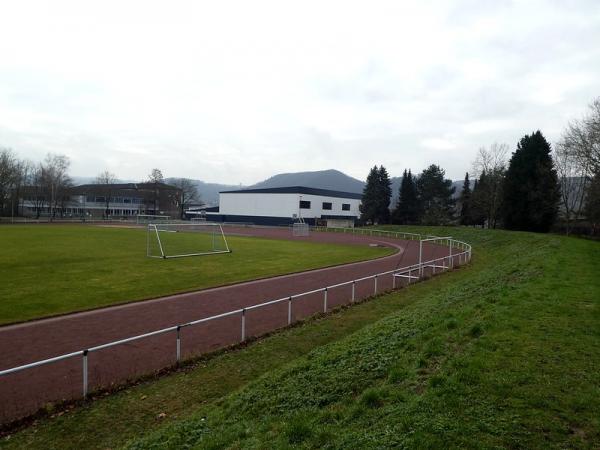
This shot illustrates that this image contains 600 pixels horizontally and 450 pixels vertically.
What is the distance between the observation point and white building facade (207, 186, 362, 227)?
81.3 metres

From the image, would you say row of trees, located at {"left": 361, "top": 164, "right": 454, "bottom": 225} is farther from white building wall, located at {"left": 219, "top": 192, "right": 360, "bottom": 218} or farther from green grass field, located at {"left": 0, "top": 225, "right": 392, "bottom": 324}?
green grass field, located at {"left": 0, "top": 225, "right": 392, "bottom": 324}

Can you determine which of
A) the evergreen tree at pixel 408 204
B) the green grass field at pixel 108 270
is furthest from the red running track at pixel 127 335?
the evergreen tree at pixel 408 204

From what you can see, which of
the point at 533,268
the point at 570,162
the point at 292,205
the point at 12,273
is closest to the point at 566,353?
the point at 533,268

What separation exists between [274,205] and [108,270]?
60.8m

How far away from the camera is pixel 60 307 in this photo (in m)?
15.3

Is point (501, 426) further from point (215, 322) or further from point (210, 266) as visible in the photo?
point (210, 266)

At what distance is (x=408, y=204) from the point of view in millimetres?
80875

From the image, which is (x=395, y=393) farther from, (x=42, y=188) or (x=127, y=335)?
(x=42, y=188)

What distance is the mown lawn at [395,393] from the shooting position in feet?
16.5

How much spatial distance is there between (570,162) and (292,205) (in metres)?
46.4

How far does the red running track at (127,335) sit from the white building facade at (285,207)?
196 ft

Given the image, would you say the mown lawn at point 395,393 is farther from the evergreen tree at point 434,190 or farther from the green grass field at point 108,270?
the evergreen tree at point 434,190

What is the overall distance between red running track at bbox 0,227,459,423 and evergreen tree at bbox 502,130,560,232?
38373 mm

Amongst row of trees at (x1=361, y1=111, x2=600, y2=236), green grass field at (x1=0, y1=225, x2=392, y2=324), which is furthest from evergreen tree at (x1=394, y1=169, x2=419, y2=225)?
green grass field at (x1=0, y1=225, x2=392, y2=324)
